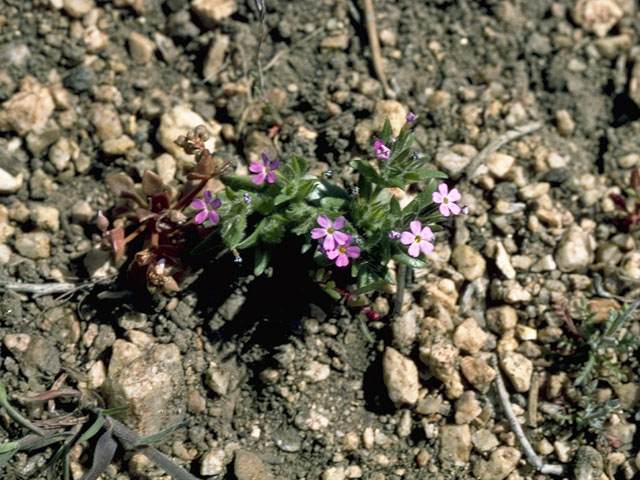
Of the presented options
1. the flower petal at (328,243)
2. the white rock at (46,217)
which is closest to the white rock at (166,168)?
the white rock at (46,217)

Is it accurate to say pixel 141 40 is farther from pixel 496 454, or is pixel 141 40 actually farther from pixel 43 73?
pixel 496 454

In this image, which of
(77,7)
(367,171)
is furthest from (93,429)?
(77,7)

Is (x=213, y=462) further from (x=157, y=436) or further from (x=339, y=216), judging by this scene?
(x=339, y=216)

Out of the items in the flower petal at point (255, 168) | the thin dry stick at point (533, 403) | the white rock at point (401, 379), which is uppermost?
the flower petal at point (255, 168)

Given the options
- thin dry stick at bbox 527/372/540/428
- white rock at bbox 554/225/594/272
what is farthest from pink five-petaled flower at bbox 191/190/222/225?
white rock at bbox 554/225/594/272

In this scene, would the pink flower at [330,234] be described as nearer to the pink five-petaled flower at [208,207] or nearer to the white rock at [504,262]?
the pink five-petaled flower at [208,207]

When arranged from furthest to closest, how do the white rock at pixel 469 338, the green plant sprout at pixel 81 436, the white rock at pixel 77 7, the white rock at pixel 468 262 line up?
the white rock at pixel 77 7 → the white rock at pixel 468 262 → the white rock at pixel 469 338 → the green plant sprout at pixel 81 436
